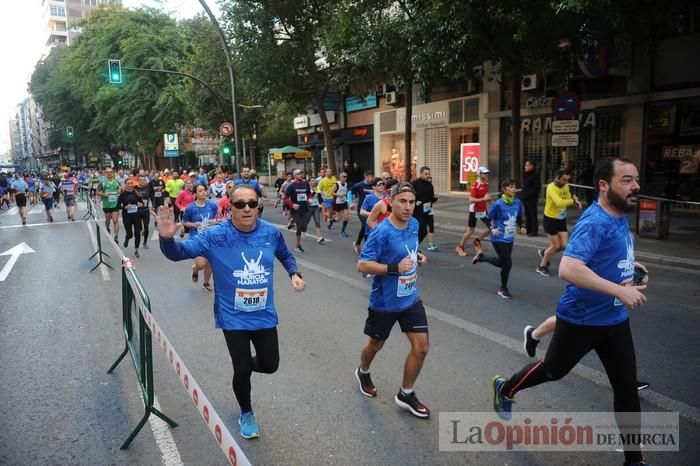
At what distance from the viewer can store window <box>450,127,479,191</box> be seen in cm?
2347

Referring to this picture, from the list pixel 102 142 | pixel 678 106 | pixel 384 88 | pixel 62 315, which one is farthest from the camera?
pixel 102 142

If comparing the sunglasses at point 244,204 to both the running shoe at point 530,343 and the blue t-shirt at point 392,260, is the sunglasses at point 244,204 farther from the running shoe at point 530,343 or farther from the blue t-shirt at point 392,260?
the running shoe at point 530,343

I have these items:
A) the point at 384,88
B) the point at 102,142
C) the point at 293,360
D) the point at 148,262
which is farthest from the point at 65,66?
the point at 293,360

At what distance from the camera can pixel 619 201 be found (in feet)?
9.96

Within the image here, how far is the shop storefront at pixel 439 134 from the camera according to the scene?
894 inches

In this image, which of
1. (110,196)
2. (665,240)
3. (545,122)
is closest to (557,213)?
(665,240)

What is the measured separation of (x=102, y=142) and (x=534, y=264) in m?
61.1

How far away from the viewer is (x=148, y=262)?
1077 cm

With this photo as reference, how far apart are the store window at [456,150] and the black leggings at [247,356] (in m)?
20.6

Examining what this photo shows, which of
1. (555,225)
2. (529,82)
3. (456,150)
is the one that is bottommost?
(555,225)

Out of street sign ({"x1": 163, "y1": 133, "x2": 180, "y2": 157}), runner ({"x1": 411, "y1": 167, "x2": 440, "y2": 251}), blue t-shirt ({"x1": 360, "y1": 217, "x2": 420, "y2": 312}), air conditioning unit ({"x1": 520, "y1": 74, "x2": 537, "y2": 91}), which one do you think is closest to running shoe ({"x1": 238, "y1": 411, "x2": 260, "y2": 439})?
blue t-shirt ({"x1": 360, "y1": 217, "x2": 420, "y2": 312})

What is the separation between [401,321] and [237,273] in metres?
1.28

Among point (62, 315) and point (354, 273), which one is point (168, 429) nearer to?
point (62, 315)

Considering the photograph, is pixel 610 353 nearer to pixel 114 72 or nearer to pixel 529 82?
pixel 529 82
